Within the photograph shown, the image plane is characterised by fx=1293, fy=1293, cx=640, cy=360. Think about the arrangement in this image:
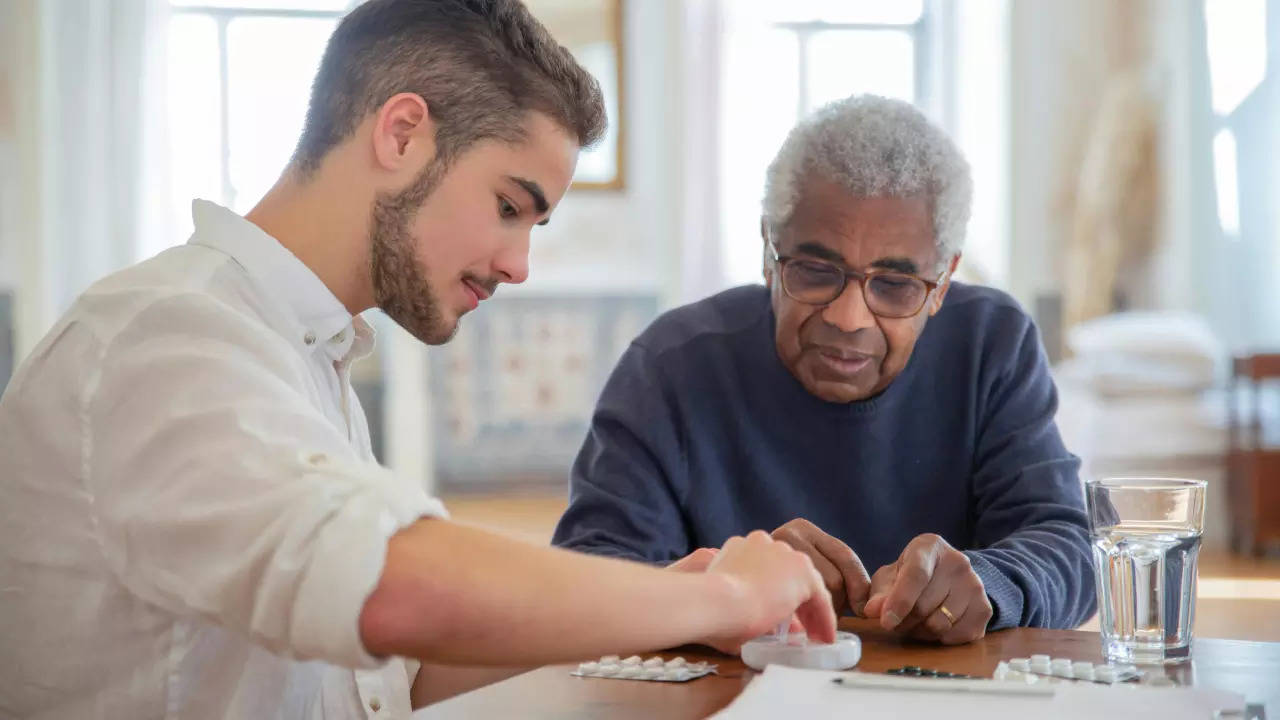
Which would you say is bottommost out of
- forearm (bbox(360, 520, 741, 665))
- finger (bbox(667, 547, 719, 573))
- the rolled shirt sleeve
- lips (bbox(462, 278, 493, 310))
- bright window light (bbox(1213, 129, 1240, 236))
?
finger (bbox(667, 547, 719, 573))

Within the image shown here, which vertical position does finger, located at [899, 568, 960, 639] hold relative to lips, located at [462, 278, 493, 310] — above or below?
below

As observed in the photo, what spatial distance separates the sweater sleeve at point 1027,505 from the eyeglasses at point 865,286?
199mm

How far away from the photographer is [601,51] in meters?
6.18

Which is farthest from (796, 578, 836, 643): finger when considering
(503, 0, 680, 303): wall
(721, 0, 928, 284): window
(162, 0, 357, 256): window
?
(162, 0, 357, 256): window

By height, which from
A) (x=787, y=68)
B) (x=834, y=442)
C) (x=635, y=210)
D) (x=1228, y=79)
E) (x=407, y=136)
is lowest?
(x=834, y=442)

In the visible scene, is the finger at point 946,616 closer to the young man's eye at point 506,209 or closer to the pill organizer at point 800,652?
the pill organizer at point 800,652

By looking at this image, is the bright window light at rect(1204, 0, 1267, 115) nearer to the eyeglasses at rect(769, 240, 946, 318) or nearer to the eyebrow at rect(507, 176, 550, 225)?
the eyeglasses at rect(769, 240, 946, 318)

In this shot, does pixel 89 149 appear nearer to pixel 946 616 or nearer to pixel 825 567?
pixel 825 567

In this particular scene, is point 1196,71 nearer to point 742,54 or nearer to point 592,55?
point 742,54

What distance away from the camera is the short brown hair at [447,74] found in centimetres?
113

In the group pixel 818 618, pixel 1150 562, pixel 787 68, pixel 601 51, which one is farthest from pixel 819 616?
pixel 787 68

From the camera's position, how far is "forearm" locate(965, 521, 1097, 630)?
1294 millimetres

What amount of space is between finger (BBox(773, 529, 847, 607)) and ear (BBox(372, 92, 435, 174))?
494 mm

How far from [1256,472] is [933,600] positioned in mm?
4083
